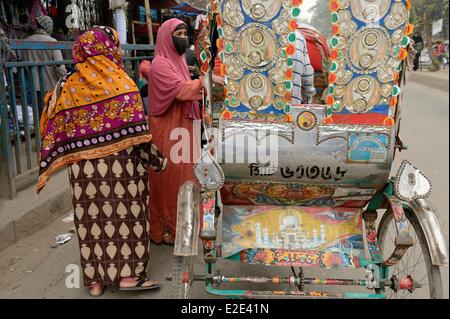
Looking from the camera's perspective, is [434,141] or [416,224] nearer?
[416,224]

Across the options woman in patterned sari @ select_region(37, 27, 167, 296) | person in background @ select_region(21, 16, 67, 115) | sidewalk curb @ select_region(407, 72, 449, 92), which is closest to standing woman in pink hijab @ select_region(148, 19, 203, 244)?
woman in patterned sari @ select_region(37, 27, 167, 296)

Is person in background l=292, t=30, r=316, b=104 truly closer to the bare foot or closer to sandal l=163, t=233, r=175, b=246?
the bare foot

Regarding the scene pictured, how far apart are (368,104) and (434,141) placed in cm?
572

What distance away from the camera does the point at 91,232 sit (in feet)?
8.97

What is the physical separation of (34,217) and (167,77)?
66.1 inches

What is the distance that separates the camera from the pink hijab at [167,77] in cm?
306

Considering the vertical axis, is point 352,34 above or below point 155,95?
above

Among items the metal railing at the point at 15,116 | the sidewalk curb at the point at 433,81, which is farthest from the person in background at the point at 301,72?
the sidewalk curb at the point at 433,81

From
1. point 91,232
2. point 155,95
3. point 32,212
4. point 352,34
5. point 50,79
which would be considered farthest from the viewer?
point 50,79

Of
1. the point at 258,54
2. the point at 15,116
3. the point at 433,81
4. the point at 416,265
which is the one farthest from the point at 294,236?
the point at 433,81

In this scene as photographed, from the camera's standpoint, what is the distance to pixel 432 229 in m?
2.18

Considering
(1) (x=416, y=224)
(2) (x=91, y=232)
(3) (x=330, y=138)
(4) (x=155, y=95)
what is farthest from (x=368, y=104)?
(2) (x=91, y=232)

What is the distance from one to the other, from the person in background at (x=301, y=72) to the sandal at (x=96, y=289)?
1682mm

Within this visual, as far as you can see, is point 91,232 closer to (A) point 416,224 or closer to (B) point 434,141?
(A) point 416,224
